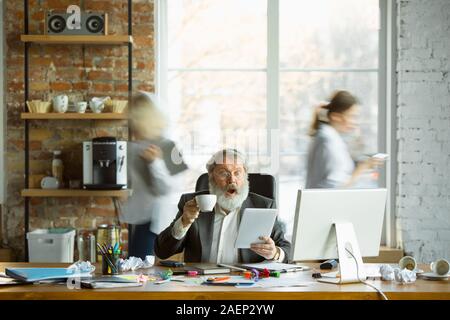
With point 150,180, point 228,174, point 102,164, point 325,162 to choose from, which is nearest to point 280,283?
point 228,174

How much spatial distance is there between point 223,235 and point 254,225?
0.44 meters

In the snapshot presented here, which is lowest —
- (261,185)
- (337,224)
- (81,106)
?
(337,224)

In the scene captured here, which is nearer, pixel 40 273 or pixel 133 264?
pixel 40 273

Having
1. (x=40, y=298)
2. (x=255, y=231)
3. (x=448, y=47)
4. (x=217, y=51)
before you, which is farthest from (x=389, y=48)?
(x=40, y=298)

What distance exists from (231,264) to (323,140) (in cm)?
127

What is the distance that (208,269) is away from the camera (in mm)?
3188

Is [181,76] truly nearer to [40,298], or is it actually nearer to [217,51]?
[217,51]

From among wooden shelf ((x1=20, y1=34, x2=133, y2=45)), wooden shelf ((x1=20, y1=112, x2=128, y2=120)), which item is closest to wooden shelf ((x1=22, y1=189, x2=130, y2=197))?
wooden shelf ((x1=20, y1=112, x2=128, y2=120))

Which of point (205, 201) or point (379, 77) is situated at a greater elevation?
point (379, 77)

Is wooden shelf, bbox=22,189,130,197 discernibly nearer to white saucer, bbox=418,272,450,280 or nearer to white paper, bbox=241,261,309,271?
white paper, bbox=241,261,309,271

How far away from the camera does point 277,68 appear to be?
5562 mm

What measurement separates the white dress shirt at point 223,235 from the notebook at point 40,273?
57cm

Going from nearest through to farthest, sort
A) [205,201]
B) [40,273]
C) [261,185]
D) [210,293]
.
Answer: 1. [210,293]
2. [40,273]
3. [205,201]
4. [261,185]

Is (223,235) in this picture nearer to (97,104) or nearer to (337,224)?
(337,224)
